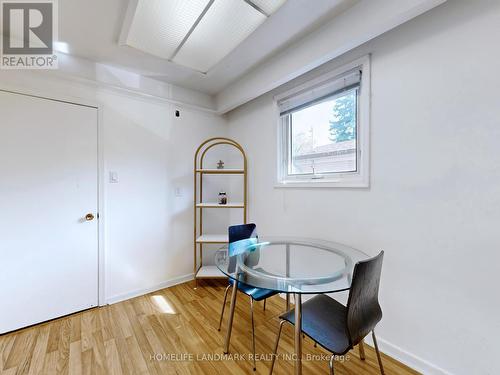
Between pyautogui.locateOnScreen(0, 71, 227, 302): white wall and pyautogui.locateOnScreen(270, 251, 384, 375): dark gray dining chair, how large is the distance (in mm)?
1837

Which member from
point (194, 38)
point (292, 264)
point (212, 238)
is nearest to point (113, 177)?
point (212, 238)

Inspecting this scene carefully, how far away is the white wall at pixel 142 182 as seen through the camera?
216cm

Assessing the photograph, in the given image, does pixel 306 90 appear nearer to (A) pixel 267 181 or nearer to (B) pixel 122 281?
(A) pixel 267 181

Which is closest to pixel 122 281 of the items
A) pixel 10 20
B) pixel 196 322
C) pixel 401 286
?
pixel 196 322

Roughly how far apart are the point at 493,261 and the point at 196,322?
6.81ft

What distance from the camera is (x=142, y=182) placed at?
2387mm

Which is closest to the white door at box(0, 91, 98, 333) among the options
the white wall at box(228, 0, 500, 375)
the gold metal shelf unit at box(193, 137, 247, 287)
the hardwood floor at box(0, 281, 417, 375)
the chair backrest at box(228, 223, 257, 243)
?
the hardwood floor at box(0, 281, 417, 375)

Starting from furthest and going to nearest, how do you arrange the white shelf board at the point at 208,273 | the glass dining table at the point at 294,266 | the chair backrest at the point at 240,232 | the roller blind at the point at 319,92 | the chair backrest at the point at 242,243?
the white shelf board at the point at 208,273 → the chair backrest at the point at 240,232 → the roller blind at the point at 319,92 → the chair backrest at the point at 242,243 → the glass dining table at the point at 294,266

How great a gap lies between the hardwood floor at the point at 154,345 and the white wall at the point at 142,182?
1.44ft

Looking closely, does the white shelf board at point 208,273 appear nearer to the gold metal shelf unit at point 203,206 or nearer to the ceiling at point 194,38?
the gold metal shelf unit at point 203,206

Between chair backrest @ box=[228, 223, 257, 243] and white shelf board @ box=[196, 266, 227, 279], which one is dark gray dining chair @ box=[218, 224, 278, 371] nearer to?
chair backrest @ box=[228, 223, 257, 243]

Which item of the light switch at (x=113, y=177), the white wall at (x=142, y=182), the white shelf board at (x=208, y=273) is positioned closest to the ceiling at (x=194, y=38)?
the white wall at (x=142, y=182)

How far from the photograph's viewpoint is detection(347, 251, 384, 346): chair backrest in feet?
3.11

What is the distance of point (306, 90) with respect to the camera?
6.72 feet
